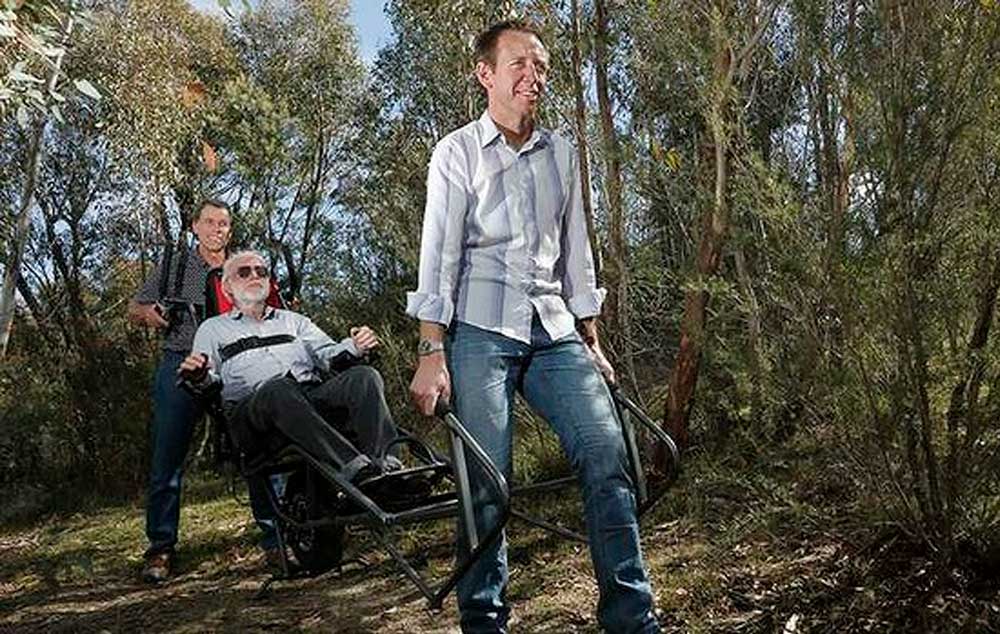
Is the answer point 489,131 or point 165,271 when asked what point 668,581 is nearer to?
point 489,131

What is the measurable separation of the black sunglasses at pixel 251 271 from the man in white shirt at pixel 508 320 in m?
2.17

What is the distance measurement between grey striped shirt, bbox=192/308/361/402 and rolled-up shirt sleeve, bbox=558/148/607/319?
5.57 feet

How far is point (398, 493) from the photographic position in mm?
4113

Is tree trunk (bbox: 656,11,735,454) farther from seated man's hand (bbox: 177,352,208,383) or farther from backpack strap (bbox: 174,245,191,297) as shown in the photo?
backpack strap (bbox: 174,245,191,297)

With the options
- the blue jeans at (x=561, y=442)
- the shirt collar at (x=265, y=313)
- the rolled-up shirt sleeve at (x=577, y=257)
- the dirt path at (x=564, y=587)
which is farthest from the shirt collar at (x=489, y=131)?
the shirt collar at (x=265, y=313)

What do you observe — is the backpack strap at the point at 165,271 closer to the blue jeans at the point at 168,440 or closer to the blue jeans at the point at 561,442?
the blue jeans at the point at 168,440

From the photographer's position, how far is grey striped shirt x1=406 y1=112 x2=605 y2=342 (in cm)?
310

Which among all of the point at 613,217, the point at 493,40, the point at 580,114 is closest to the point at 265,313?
the point at 613,217

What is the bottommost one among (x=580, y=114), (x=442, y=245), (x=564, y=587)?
(x=564, y=587)

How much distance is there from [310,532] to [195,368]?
82 cm

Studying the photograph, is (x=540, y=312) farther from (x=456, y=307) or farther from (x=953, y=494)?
(x=953, y=494)

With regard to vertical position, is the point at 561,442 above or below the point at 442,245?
below

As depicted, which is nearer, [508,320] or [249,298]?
[508,320]

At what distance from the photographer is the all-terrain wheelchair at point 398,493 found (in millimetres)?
2963
